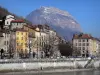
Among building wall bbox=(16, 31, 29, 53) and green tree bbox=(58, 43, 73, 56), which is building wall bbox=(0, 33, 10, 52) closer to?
building wall bbox=(16, 31, 29, 53)

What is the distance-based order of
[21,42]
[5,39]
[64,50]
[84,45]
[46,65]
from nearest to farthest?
[46,65], [5,39], [21,42], [64,50], [84,45]

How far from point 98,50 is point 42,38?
240 ft

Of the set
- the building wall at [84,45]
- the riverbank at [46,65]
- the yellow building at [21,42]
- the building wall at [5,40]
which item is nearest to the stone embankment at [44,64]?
the riverbank at [46,65]

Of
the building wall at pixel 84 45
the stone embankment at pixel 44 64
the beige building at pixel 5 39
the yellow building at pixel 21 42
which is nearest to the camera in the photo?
the stone embankment at pixel 44 64

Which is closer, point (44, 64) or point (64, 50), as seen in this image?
point (44, 64)

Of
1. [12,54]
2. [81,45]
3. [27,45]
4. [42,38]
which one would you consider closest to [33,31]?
[42,38]

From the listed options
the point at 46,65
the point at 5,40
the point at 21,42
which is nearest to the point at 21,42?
the point at 21,42

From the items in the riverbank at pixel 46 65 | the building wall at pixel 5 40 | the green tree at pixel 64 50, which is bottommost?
the riverbank at pixel 46 65

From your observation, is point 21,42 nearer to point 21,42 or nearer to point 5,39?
point 21,42

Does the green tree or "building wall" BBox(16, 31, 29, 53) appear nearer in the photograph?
"building wall" BBox(16, 31, 29, 53)

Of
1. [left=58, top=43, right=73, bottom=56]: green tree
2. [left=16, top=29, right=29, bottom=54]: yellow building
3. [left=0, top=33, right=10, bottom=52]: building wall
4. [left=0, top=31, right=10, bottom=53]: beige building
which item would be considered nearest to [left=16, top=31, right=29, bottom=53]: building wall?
[left=16, top=29, right=29, bottom=54]: yellow building

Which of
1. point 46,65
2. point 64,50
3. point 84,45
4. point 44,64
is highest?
point 84,45

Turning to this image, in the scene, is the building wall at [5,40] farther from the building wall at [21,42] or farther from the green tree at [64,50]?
the green tree at [64,50]

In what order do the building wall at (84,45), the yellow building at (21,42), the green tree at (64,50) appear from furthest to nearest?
the building wall at (84,45), the green tree at (64,50), the yellow building at (21,42)
